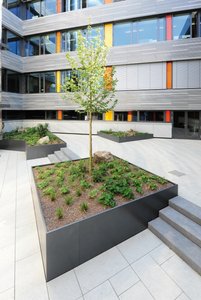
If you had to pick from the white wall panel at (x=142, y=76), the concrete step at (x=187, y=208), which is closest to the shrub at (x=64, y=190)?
the concrete step at (x=187, y=208)

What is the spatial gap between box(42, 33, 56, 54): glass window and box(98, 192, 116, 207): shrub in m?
18.9

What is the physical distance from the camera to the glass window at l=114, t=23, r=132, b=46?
16344 millimetres

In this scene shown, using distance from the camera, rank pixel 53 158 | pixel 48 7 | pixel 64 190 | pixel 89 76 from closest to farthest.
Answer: pixel 64 190
pixel 89 76
pixel 53 158
pixel 48 7

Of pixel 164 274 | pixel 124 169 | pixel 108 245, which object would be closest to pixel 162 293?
pixel 164 274

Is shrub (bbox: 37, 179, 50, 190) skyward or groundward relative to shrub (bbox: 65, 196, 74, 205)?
skyward

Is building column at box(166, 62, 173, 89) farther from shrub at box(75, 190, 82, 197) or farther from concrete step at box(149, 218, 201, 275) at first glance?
shrub at box(75, 190, 82, 197)

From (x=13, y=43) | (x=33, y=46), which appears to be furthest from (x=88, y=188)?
(x=33, y=46)

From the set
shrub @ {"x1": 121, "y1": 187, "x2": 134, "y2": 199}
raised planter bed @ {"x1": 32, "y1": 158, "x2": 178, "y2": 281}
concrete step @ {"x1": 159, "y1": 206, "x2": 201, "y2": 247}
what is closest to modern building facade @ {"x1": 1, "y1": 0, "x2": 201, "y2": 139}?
shrub @ {"x1": 121, "y1": 187, "x2": 134, "y2": 199}

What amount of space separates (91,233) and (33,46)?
21.1 m

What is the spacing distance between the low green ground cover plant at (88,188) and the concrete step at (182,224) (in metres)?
0.58

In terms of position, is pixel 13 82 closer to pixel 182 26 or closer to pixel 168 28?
pixel 168 28

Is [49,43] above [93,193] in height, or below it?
above

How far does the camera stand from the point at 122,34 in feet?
54.1

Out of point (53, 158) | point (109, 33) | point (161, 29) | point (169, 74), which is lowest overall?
point (53, 158)
